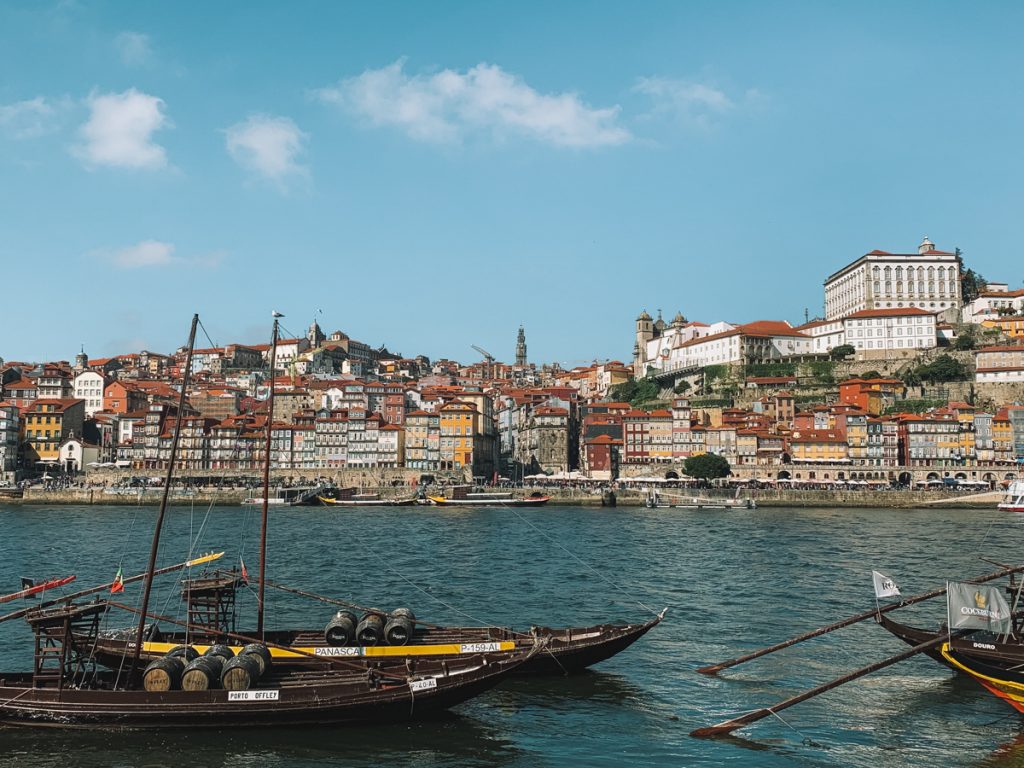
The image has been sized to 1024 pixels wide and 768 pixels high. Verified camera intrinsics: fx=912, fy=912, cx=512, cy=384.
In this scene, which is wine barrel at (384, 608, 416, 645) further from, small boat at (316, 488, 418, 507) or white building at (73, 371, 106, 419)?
white building at (73, 371, 106, 419)

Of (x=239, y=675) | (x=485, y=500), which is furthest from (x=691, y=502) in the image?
(x=239, y=675)

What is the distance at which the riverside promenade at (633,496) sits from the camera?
76.6 meters

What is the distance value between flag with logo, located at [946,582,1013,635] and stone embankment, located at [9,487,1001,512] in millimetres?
62070

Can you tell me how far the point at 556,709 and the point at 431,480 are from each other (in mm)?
75464

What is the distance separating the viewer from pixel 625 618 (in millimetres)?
25219

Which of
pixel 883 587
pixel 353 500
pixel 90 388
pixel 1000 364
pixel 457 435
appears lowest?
pixel 353 500

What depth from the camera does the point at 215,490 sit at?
83688 mm

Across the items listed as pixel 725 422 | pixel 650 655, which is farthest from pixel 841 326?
pixel 650 655

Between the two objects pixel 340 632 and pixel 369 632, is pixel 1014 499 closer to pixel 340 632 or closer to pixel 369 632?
pixel 369 632

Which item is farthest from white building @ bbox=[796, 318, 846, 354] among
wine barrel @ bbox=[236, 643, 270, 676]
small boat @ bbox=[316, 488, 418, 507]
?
wine barrel @ bbox=[236, 643, 270, 676]

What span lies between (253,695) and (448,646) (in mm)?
3994

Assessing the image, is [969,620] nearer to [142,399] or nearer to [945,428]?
[945,428]

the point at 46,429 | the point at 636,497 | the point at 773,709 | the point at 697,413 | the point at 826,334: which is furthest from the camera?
the point at 826,334

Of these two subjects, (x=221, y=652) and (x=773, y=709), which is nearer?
(x=773, y=709)
